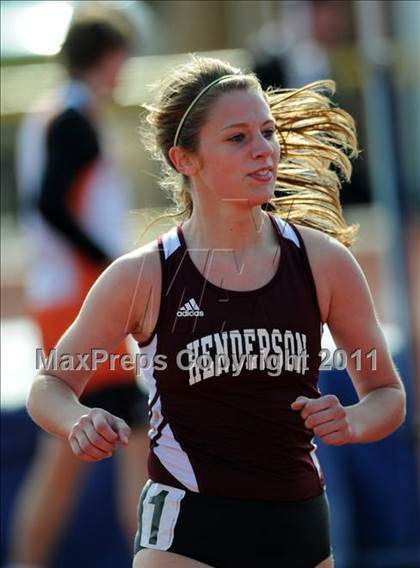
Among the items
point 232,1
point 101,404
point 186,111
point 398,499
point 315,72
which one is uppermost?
point 232,1

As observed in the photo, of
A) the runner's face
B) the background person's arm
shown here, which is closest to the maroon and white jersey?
the runner's face

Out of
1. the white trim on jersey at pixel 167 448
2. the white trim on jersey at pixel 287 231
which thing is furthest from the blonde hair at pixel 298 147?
the white trim on jersey at pixel 167 448

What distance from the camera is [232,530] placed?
284 cm

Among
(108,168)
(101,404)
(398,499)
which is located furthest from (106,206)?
(398,499)

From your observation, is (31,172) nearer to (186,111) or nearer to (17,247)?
(186,111)

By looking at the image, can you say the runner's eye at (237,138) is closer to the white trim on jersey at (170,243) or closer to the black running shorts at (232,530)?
the white trim on jersey at (170,243)

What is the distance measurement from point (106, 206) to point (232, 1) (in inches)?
364

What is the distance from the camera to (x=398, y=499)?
561 cm

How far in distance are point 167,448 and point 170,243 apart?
445 mm

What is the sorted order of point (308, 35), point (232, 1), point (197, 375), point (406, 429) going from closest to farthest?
point (197, 375), point (406, 429), point (308, 35), point (232, 1)

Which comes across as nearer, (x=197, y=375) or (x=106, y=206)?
(x=197, y=375)

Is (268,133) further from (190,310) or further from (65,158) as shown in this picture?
(65,158)

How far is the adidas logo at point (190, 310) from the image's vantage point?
2.79 metres

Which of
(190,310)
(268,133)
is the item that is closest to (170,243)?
(190,310)
